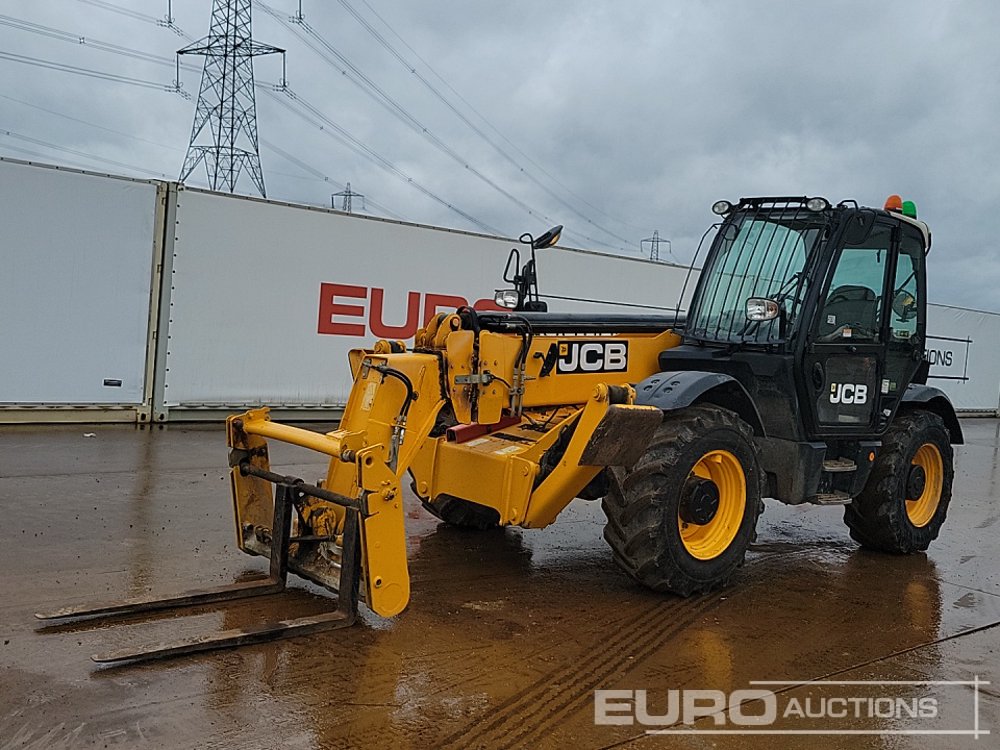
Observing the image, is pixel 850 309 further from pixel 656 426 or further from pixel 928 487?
pixel 656 426

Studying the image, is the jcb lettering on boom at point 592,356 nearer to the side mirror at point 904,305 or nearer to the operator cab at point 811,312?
the operator cab at point 811,312

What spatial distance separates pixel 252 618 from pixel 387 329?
896 centimetres

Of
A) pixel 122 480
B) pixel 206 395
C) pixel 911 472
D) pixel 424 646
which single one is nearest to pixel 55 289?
pixel 206 395

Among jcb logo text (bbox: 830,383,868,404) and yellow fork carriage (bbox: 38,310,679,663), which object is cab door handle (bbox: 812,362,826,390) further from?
yellow fork carriage (bbox: 38,310,679,663)

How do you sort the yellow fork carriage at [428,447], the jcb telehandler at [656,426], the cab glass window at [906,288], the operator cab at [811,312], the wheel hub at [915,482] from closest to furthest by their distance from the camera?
the yellow fork carriage at [428,447], the jcb telehandler at [656,426], the operator cab at [811,312], the cab glass window at [906,288], the wheel hub at [915,482]

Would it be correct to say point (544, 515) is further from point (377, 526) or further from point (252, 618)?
point (252, 618)

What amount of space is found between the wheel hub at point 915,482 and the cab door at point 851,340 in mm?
686

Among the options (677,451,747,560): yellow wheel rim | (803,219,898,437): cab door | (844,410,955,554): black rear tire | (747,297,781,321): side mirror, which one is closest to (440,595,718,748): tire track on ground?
(677,451,747,560): yellow wheel rim

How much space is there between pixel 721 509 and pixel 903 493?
72.4 inches

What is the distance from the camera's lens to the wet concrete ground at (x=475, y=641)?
3455mm

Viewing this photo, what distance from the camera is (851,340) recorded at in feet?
19.7

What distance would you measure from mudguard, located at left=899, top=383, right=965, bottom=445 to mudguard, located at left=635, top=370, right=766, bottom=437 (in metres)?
1.52

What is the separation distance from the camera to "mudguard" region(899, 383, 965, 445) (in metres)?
6.67

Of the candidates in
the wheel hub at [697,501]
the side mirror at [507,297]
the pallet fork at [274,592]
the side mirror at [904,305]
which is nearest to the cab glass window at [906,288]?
the side mirror at [904,305]
